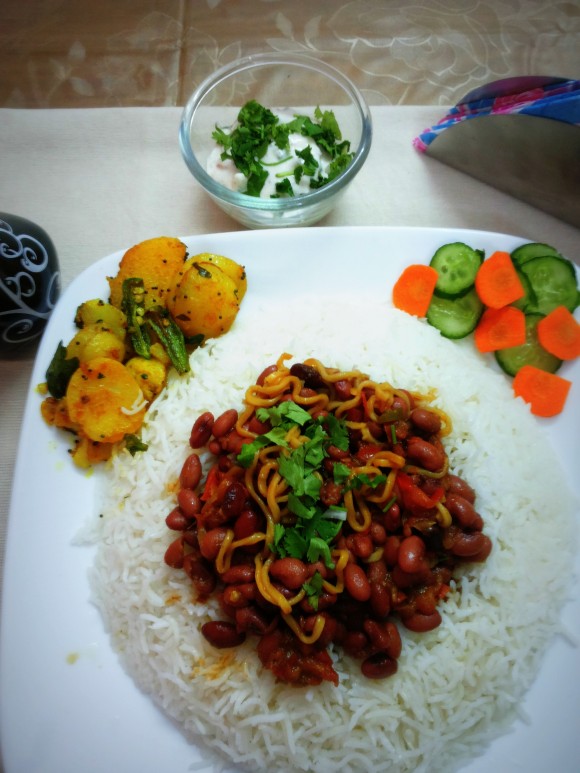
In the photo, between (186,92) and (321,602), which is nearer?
(321,602)

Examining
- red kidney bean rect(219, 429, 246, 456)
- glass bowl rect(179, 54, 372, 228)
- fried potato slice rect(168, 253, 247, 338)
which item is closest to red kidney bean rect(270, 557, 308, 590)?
red kidney bean rect(219, 429, 246, 456)

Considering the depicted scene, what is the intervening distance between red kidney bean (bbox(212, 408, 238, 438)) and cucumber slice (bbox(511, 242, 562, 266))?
5.48 feet

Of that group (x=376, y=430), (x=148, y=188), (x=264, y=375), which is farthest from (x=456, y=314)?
(x=148, y=188)

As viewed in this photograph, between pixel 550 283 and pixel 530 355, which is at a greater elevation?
pixel 550 283

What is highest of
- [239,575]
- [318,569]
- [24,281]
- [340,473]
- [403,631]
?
[340,473]

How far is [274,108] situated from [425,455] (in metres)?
2.65

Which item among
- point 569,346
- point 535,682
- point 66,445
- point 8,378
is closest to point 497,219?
point 569,346

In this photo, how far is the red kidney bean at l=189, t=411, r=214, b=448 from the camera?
7.90ft

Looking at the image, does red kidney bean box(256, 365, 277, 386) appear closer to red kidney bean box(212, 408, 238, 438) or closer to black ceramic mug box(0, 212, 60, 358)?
red kidney bean box(212, 408, 238, 438)

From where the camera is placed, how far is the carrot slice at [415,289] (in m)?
2.92

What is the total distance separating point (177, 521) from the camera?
2229mm

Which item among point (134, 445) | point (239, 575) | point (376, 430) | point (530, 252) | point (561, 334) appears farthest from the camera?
point (530, 252)

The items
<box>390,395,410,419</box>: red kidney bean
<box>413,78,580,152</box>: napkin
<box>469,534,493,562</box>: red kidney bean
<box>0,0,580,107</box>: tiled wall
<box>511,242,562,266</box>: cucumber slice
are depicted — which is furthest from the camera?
<box>0,0,580,107</box>: tiled wall

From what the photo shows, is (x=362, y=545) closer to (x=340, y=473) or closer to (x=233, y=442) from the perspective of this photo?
(x=340, y=473)
